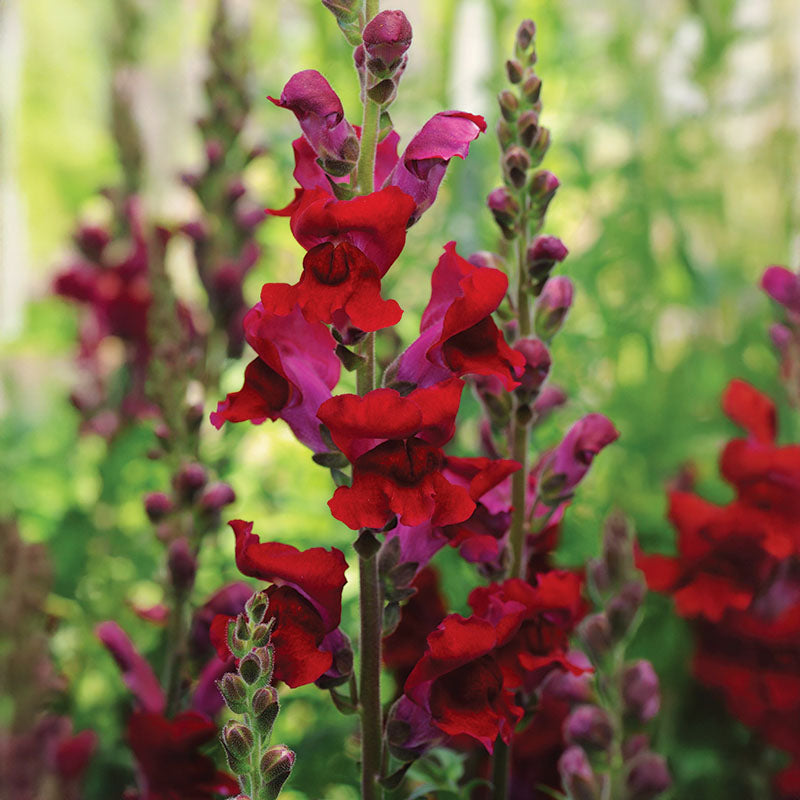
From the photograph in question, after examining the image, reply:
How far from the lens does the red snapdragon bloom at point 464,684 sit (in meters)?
0.46

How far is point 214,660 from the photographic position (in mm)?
658

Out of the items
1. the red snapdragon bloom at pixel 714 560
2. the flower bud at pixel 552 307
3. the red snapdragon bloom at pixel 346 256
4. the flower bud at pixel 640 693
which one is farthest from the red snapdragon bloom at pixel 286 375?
the red snapdragon bloom at pixel 714 560

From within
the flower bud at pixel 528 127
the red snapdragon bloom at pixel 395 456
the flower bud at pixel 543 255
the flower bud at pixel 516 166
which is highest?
the flower bud at pixel 528 127

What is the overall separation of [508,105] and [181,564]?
14.0 inches

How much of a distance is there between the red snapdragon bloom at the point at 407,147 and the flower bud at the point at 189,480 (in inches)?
10.0

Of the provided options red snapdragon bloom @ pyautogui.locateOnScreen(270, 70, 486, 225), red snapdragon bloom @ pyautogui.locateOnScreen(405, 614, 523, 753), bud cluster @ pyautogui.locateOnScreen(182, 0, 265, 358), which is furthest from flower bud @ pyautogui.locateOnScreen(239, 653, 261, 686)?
bud cluster @ pyautogui.locateOnScreen(182, 0, 265, 358)

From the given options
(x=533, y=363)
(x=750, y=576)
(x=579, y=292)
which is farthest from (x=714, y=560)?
(x=579, y=292)

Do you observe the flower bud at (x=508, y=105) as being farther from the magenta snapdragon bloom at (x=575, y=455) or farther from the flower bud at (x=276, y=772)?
the flower bud at (x=276, y=772)

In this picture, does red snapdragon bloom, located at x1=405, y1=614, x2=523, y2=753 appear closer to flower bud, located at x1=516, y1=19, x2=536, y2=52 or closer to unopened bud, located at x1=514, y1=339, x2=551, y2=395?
unopened bud, located at x1=514, y1=339, x2=551, y2=395

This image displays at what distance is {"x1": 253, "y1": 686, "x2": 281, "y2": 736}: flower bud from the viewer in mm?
390

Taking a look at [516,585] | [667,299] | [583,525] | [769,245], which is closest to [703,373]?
[667,299]

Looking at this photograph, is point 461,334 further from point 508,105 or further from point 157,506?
point 157,506

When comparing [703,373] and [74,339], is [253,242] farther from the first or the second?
[703,373]

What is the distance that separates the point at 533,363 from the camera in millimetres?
546
